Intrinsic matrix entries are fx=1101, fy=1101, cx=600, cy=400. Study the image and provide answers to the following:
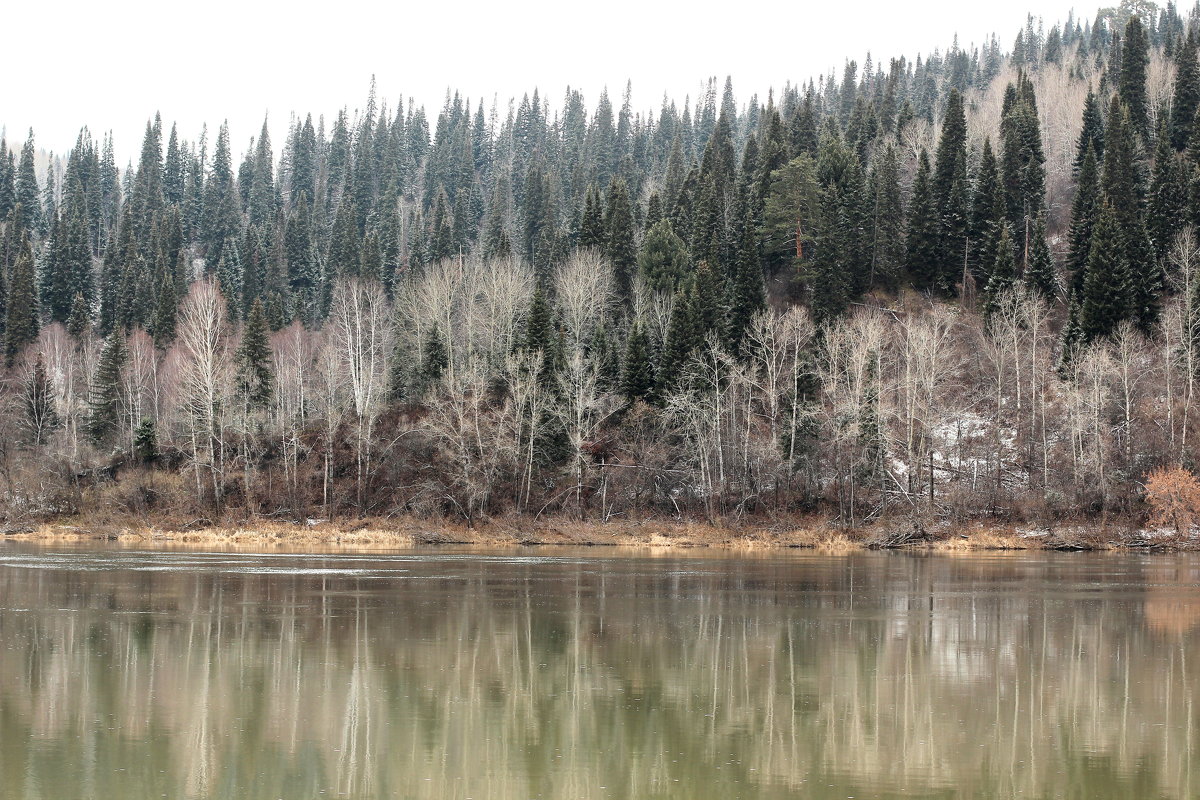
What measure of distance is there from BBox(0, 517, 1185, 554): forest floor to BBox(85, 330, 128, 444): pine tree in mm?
20883

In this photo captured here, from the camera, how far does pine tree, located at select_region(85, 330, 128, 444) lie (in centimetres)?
8869

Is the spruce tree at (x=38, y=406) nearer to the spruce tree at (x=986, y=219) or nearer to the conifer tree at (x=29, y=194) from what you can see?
the spruce tree at (x=986, y=219)

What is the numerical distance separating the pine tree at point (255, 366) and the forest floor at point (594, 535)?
14.9 meters

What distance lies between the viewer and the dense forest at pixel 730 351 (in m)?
68.6

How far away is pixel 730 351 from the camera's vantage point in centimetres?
8219

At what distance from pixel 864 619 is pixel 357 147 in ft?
587

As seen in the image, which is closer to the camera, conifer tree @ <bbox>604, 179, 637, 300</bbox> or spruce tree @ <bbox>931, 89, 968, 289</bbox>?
spruce tree @ <bbox>931, 89, 968, 289</bbox>

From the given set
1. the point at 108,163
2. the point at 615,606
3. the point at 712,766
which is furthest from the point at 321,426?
the point at 108,163

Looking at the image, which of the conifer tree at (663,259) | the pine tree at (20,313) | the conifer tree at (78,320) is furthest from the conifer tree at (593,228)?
the pine tree at (20,313)

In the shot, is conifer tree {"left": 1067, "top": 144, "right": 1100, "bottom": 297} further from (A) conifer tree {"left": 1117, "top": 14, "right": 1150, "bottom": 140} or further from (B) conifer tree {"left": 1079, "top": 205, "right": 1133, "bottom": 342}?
(A) conifer tree {"left": 1117, "top": 14, "right": 1150, "bottom": 140}

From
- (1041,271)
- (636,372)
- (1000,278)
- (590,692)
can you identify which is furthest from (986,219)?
(590,692)

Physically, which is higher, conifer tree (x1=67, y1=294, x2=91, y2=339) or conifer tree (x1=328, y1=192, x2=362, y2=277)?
conifer tree (x1=328, y1=192, x2=362, y2=277)

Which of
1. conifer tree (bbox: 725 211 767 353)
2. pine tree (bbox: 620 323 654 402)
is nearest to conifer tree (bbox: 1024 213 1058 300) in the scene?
conifer tree (bbox: 725 211 767 353)

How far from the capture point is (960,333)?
8438cm
